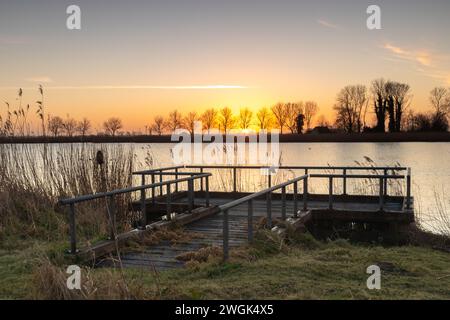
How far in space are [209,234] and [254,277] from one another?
329 centimetres

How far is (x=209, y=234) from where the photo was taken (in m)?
9.09

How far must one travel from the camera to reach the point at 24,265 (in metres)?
6.59

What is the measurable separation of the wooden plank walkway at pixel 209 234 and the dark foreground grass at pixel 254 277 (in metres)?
0.51

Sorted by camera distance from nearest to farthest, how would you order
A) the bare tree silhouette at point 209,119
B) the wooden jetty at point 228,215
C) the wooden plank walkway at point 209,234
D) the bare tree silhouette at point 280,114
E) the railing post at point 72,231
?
the railing post at point 72,231, the wooden plank walkway at point 209,234, the wooden jetty at point 228,215, the bare tree silhouette at point 209,119, the bare tree silhouette at point 280,114

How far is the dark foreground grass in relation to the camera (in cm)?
498

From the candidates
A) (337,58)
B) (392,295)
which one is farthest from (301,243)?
(337,58)

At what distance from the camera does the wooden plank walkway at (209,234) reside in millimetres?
7153

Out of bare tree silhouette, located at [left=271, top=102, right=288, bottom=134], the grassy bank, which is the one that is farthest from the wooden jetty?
bare tree silhouette, located at [left=271, top=102, right=288, bottom=134]

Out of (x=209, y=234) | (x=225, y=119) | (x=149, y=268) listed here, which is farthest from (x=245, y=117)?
(x=149, y=268)

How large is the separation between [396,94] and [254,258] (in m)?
62.3

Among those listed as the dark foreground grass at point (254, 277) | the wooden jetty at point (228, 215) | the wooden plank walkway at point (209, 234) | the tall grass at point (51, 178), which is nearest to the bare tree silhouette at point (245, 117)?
the wooden jetty at point (228, 215)

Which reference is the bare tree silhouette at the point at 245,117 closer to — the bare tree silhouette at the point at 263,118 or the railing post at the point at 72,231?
the bare tree silhouette at the point at 263,118

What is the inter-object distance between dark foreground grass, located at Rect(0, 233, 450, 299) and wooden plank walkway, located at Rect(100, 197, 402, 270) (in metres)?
0.51
